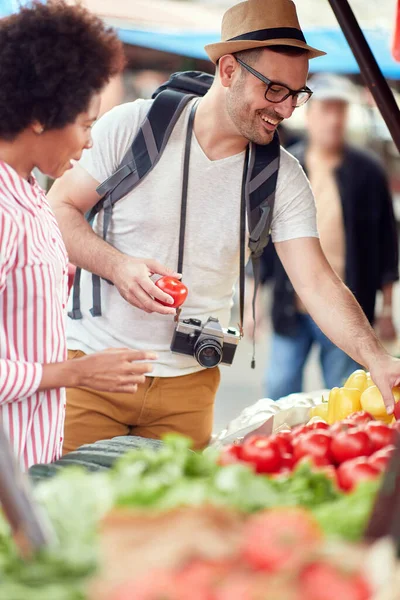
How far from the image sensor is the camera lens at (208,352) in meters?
2.81

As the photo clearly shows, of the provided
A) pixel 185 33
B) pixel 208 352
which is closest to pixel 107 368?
pixel 208 352

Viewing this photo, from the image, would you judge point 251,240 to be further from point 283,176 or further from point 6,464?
point 6,464

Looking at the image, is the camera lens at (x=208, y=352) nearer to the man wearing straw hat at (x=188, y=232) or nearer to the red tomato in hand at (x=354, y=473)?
the man wearing straw hat at (x=188, y=232)

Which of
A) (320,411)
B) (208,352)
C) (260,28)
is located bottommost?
(320,411)

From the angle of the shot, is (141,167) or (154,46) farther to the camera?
(154,46)

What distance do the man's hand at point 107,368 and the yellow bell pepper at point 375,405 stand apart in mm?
1103

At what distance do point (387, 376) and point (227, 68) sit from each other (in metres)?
1.12

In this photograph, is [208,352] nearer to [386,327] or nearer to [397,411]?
[397,411]

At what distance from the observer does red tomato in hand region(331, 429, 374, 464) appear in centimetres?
193

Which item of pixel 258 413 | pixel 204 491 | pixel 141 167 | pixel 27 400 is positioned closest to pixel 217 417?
pixel 258 413

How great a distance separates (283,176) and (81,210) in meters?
0.70

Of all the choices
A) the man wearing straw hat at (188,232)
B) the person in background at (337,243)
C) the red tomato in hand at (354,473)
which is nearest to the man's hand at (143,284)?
the man wearing straw hat at (188,232)

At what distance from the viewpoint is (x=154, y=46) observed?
8.70 m

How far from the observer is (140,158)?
2.89 meters
